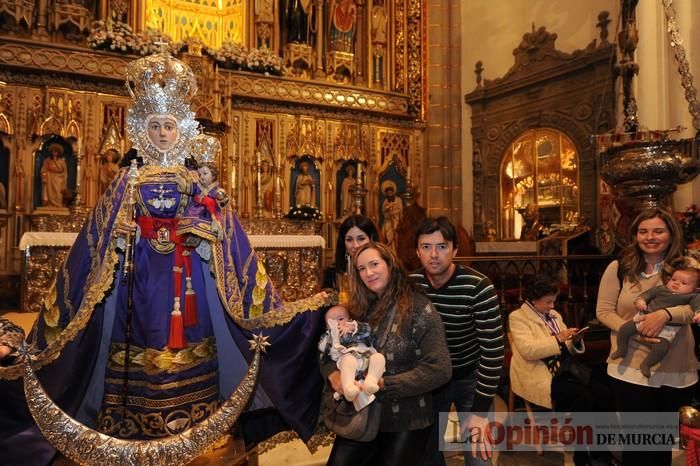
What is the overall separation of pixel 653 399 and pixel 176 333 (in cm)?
277

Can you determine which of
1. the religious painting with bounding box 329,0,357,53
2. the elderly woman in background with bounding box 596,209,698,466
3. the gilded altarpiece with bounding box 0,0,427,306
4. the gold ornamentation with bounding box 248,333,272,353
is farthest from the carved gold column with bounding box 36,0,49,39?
the elderly woman in background with bounding box 596,209,698,466

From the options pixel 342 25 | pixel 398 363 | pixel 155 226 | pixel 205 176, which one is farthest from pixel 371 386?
pixel 342 25

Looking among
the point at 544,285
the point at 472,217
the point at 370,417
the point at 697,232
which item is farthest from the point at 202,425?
the point at 472,217

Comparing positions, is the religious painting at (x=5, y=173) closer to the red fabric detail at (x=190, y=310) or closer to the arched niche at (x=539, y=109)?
the red fabric detail at (x=190, y=310)

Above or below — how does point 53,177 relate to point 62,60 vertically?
below

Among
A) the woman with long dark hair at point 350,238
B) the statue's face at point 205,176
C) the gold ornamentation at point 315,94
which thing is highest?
the gold ornamentation at point 315,94

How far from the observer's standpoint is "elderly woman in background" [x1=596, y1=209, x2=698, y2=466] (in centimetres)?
302

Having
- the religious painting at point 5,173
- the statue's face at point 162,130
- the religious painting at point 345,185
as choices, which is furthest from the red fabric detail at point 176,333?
the religious painting at point 345,185

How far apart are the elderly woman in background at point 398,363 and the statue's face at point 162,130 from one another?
6.02 feet

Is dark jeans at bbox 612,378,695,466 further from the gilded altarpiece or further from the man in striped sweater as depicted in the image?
the gilded altarpiece

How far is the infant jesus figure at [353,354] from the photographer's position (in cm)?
221

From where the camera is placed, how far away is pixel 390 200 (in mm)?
12195

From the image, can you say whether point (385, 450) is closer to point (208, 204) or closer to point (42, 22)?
point (208, 204)

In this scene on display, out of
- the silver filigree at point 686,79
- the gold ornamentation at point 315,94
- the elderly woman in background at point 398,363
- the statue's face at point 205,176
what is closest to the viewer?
the elderly woman in background at point 398,363
